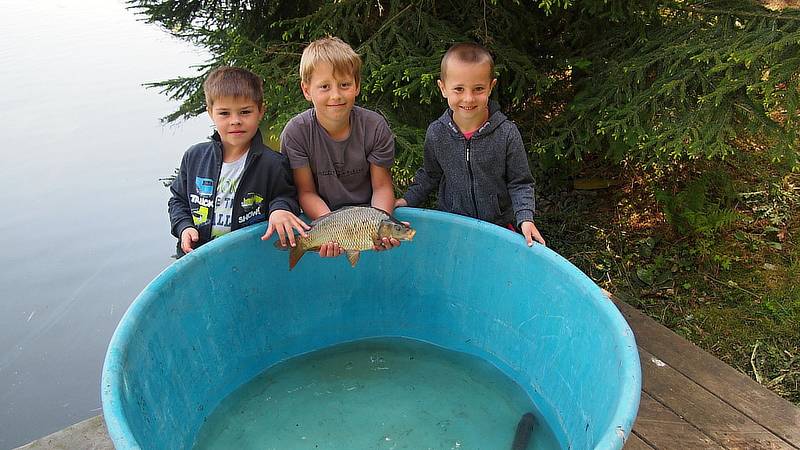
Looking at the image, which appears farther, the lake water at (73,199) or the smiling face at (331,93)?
the lake water at (73,199)

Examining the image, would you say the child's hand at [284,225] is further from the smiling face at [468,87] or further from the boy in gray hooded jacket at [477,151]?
the smiling face at [468,87]

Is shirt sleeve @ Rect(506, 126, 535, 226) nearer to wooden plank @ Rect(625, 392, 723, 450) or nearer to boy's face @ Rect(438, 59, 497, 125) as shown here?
boy's face @ Rect(438, 59, 497, 125)

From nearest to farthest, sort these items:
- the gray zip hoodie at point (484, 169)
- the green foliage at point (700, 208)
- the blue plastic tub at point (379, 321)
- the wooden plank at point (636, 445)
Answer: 1. the blue plastic tub at point (379, 321)
2. the wooden plank at point (636, 445)
3. the gray zip hoodie at point (484, 169)
4. the green foliage at point (700, 208)

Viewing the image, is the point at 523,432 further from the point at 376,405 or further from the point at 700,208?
the point at 700,208

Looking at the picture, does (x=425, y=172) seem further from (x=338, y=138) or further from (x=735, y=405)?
(x=735, y=405)

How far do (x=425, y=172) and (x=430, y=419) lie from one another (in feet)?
3.43

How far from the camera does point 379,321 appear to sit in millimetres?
2816

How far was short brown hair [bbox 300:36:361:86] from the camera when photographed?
7.23ft

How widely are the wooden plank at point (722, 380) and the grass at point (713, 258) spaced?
1.30ft

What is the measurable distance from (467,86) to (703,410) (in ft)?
4.87

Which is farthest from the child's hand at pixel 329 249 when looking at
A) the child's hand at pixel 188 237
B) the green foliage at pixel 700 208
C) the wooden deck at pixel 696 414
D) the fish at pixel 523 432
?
the green foliage at pixel 700 208

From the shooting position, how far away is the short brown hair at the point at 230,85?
7.20 feet

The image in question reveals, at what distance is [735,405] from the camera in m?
2.16

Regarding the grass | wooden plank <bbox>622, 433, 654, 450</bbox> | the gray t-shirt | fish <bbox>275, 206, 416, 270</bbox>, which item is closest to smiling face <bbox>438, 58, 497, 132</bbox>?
the gray t-shirt
